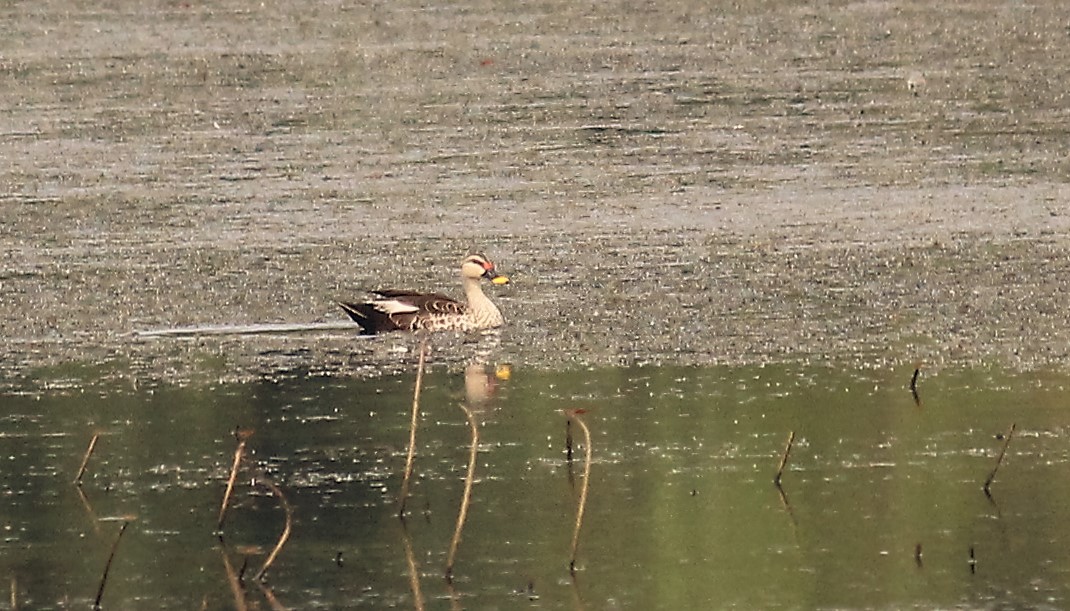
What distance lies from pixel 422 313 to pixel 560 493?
361cm

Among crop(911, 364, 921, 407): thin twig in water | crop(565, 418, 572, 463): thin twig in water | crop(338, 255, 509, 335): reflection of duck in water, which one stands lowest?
crop(338, 255, 509, 335): reflection of duck in water

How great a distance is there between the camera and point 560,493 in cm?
868

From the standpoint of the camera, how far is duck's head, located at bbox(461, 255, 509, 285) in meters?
12.5

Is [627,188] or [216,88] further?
[216,88]

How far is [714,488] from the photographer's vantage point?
8648 millimetres

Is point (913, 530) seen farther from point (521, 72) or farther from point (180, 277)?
point (521, 72)

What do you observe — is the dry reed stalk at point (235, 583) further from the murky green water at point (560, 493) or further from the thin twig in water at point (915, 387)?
the thin twig in water at point (915, 387)

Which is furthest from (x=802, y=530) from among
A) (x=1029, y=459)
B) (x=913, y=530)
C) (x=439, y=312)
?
(x=439, y=312)

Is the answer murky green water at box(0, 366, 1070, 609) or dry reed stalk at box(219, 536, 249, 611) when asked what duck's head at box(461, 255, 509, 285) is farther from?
dry reed stalk at box(219, 536, 249, 611)

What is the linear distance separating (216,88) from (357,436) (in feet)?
40.2

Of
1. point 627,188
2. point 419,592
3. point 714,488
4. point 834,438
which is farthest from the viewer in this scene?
point 627,188

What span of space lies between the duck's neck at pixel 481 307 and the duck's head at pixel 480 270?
64 mm

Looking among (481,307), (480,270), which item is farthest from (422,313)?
(480,270)

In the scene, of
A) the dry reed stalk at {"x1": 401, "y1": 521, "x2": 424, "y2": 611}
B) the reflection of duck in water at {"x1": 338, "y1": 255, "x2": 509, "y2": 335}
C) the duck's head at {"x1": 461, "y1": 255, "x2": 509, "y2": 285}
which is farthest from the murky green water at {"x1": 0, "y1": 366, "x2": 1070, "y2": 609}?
the duck's head at {"x1": 461, "y1": 255, "x2": 509, "y2": 285}
